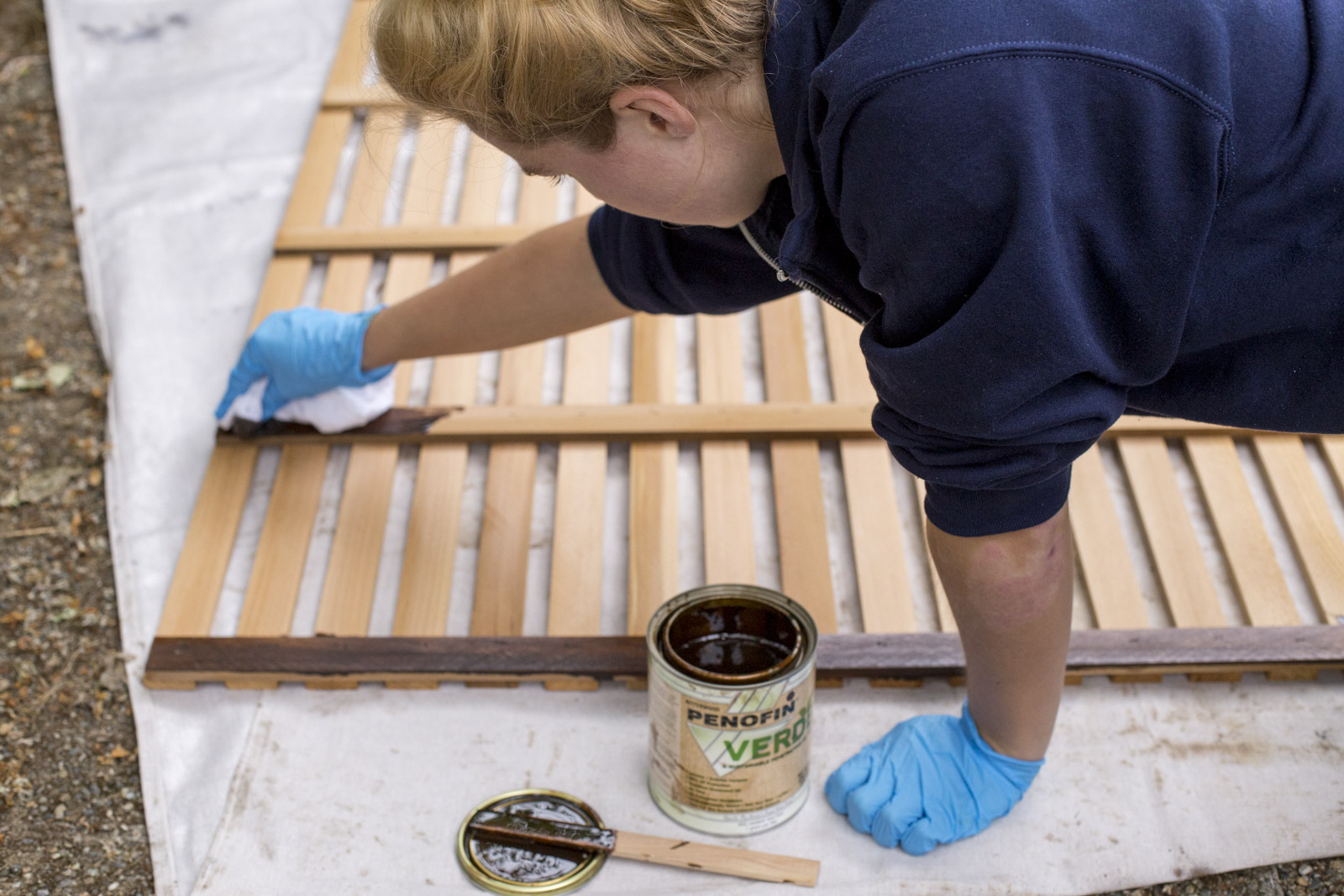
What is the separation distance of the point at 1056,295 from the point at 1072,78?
0.15 m

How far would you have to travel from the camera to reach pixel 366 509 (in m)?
1.75

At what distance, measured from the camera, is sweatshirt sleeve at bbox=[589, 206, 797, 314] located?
1.34m

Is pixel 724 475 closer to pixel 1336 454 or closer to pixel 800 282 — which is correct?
pixel 800 282

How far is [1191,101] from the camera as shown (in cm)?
82

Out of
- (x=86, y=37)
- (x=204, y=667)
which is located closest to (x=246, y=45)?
(x=86, y=37)

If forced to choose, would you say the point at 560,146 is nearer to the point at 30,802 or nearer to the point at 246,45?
the point at 30,802

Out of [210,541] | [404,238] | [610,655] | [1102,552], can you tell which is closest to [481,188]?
[404,238]

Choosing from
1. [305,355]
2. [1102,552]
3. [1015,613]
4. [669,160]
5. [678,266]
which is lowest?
[1102,552]

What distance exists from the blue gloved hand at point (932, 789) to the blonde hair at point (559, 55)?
0.78 m

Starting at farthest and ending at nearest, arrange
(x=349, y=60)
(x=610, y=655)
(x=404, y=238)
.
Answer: (x=349, y=60) < (x=404, y=238) < (x=610, y=655)

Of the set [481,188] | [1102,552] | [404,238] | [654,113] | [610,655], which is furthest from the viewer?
[481,188]

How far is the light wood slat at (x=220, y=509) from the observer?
1.63 metres

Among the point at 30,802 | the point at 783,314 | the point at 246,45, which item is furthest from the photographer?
the point at 246,45

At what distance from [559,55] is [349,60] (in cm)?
199
